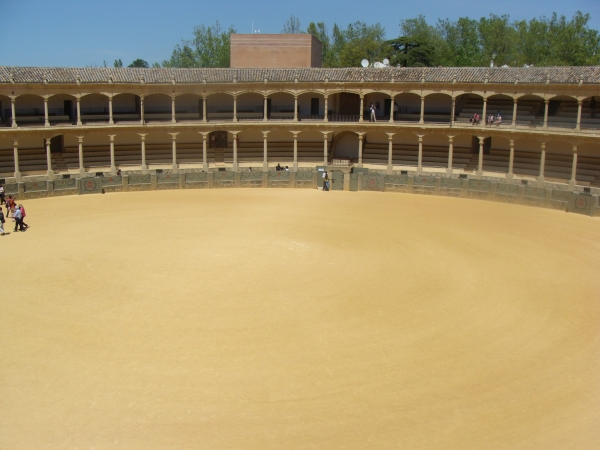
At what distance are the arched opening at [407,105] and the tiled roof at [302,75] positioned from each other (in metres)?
3.36

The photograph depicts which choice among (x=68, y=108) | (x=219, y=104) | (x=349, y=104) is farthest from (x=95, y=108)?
(x=349, y=104)

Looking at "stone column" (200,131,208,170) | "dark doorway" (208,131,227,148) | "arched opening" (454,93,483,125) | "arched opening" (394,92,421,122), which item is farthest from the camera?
"dark doorway" (208,131,227,148)

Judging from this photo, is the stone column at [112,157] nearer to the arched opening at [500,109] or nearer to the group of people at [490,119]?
the group of people at [490,119]

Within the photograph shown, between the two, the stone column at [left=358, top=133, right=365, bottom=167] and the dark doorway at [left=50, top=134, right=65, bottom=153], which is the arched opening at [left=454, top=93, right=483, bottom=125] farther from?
the dark doorway at [left=50, top=134, right=65, bottom=153]

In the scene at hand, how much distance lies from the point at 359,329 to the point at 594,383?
5851mm

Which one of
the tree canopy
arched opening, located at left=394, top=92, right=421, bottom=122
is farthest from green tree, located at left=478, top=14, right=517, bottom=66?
arched opening, located at left=394, top=92, right=421, bottom=122

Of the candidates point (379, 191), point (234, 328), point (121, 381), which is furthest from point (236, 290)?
point (379, 191)

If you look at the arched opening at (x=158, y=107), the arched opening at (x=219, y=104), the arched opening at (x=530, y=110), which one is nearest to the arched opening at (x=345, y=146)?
the arched opening at (x=219, y=104)

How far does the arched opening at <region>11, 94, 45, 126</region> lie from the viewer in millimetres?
42094

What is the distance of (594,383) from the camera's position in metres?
13.7

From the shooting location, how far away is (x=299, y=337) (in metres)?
16.0

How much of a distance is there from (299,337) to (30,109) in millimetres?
35486

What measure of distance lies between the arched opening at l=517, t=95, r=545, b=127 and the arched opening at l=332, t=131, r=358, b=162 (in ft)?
41.5

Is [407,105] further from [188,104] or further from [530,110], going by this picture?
[188,104]
